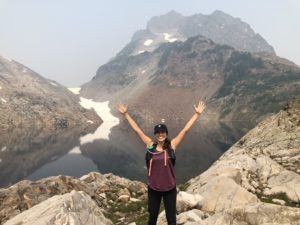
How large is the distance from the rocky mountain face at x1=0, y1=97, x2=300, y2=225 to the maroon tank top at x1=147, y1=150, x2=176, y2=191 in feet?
10.2

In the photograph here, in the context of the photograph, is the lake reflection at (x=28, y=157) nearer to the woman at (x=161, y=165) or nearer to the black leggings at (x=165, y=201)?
the black leggings at (x=165, y=201)

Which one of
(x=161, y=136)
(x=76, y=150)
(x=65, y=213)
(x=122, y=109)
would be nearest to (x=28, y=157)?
(x=76, y=150)

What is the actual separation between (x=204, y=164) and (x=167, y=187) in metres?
102

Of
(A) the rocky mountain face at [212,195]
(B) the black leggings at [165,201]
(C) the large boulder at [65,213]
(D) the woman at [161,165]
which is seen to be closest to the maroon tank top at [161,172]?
(D) the woman at [161,165]

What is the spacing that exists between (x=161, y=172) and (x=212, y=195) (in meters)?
11.7

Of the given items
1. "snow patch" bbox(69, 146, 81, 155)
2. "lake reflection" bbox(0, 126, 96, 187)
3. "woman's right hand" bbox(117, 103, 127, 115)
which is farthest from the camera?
"snow patch" bbox(69, 146, 81, 155)

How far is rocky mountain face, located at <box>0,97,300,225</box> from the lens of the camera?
12.9m

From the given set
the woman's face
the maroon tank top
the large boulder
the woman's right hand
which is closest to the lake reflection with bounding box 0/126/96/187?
the large boulder

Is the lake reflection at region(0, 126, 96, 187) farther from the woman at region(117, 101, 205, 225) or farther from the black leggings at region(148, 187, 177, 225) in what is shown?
the woman at region(117, 101, 205, 225)

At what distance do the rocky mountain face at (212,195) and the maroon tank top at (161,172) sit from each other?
3.09 metres

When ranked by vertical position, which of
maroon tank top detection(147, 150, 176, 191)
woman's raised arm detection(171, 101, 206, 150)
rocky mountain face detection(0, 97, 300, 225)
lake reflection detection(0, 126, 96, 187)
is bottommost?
lake reflection detection(0, 126, 96, 187)

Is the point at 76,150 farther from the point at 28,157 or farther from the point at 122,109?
the point at 122,109

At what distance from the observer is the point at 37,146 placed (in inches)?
6914

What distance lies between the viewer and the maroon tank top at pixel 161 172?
10648 millimetres
